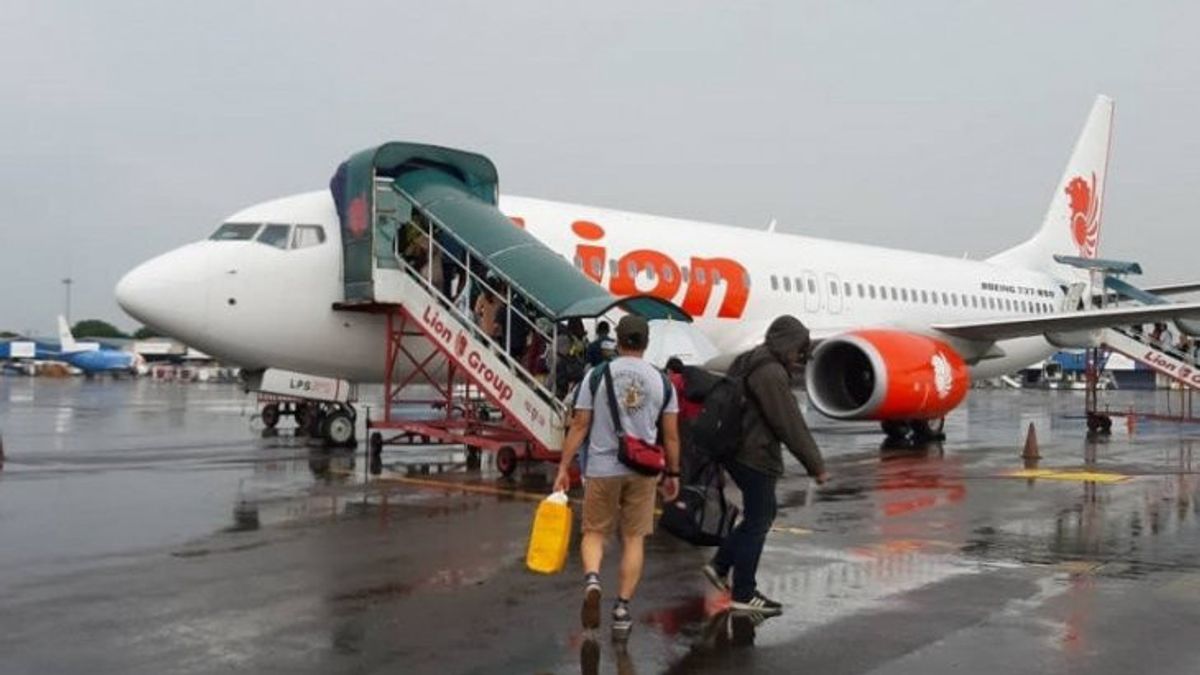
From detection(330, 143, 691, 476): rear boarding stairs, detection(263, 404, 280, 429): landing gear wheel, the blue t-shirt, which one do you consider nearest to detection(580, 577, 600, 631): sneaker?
the blue t-shirt

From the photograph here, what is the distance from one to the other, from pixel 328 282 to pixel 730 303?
21.1 feet

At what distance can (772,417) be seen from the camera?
610cm


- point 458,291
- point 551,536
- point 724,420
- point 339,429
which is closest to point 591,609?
point 551,536

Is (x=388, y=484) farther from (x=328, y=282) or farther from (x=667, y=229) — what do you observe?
(x=667, y=229)

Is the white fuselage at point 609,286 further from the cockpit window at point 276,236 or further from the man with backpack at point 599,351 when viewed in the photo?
the man with backpack at point 599,351

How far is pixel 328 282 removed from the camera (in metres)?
13.4

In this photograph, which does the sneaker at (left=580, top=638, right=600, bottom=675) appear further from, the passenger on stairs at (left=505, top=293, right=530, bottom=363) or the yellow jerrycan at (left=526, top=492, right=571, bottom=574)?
the passenger on stairs at (left=505, top=293, right=530, bottom=363)

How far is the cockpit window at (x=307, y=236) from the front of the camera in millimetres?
13398

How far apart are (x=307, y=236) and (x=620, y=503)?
8627 millimetres

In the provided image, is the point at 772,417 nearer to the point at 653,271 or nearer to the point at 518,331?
the point at 518,331

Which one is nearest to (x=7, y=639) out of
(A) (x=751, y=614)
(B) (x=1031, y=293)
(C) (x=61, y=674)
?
(C) (x=61, y=674)

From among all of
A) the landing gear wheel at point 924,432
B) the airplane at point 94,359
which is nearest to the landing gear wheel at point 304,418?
the landing gear wheel at point 924,432

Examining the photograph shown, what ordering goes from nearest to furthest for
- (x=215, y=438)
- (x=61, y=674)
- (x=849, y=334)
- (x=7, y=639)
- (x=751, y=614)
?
(x=61, y=674) < (x=7, y=639) < (x=751, y=614) < (x=849, y=334) < (x=215, y=438)

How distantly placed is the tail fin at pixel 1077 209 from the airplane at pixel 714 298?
132 inches
